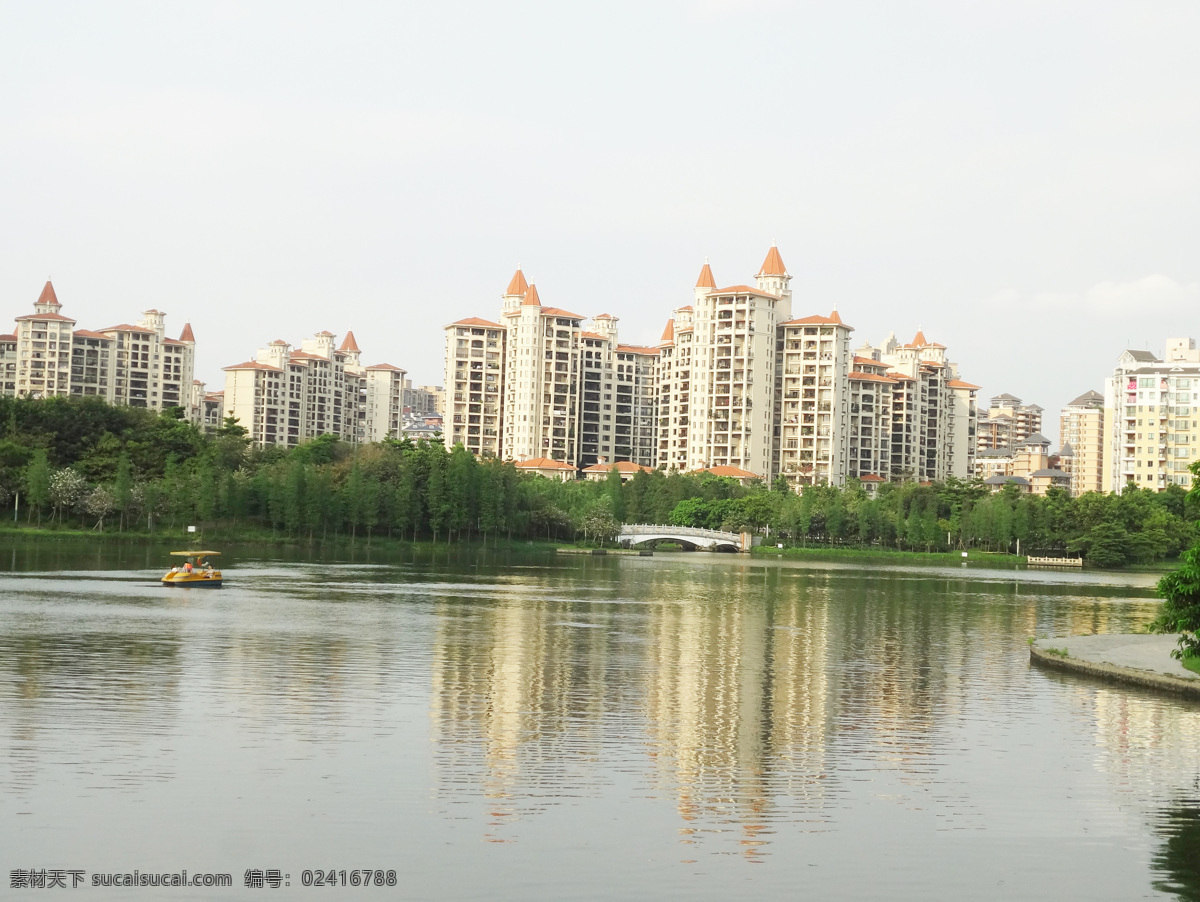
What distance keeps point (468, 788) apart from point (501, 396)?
180m

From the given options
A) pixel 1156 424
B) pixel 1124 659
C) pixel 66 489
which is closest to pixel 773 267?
pixel 1156 424

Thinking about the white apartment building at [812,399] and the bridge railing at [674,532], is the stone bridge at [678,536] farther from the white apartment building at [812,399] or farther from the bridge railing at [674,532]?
the white apartment building at [812,399]

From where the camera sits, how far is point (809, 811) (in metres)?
17.3

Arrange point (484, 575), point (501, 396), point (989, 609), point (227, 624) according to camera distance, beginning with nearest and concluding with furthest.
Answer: point (227, 624) → point (989, 609) → point (484, 575) → point (501, 396)

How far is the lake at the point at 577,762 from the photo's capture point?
14.4m

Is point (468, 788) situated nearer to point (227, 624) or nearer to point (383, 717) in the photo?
point (383, 717)

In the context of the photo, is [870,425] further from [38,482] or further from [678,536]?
[38,482]

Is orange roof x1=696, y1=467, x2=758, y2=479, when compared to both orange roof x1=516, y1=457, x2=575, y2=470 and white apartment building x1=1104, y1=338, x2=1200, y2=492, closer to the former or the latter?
orange roof x1=516, y1=457, x2=575, y2=470

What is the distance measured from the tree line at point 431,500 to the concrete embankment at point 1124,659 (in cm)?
7819

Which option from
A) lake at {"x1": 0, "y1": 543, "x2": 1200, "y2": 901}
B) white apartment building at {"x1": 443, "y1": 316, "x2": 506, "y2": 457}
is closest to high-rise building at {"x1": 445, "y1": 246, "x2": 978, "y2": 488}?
white apartment building at {"x1": 443, "y1": 316, "x2": 506, "y2": 457}

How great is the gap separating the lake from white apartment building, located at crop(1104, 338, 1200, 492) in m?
145

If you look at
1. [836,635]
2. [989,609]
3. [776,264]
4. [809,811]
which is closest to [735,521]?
[776,264]

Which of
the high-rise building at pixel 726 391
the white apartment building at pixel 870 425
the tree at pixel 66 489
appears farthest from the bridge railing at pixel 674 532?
the tree at pixel 66 489

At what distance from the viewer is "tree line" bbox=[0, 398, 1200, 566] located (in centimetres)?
10412
